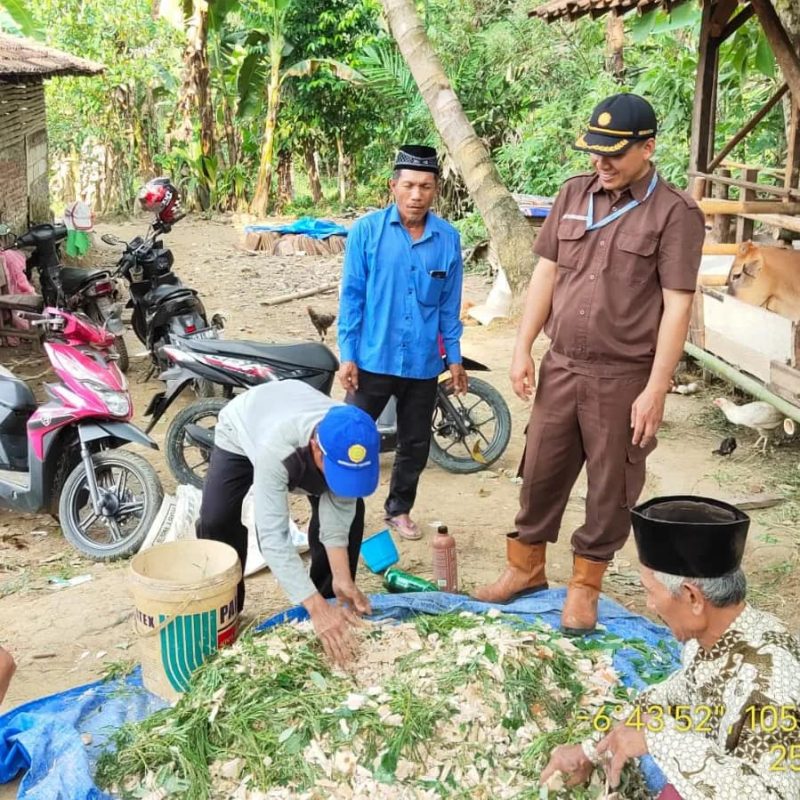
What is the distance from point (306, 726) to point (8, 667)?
878mm

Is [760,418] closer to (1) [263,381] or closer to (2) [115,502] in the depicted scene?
(1) [263,381]

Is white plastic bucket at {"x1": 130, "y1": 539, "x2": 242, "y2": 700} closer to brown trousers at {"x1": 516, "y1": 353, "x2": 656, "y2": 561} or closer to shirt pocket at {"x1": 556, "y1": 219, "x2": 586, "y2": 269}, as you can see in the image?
brown trousers at {"x1": 516, "y1": 353, "x2": 656, "y2": 561}

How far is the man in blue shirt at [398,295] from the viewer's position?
4164 millimetres

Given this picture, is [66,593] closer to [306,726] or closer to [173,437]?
[173,437]

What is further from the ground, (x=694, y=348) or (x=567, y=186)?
(x=567, y=186)

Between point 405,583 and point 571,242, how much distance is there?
5.17 ft

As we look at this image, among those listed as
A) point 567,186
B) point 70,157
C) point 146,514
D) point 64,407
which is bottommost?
point 146,514

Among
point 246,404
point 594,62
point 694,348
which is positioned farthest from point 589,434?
point 594,62

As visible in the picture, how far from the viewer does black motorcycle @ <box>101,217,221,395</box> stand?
6.66m

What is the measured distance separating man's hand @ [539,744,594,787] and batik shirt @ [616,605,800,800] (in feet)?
0.95

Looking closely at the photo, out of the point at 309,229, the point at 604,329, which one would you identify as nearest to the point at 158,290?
the point at 604,329

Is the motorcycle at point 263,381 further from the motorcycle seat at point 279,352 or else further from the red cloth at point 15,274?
the red cloth at point 15,274

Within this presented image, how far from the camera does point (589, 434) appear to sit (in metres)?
3.38

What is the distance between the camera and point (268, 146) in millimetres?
16562
